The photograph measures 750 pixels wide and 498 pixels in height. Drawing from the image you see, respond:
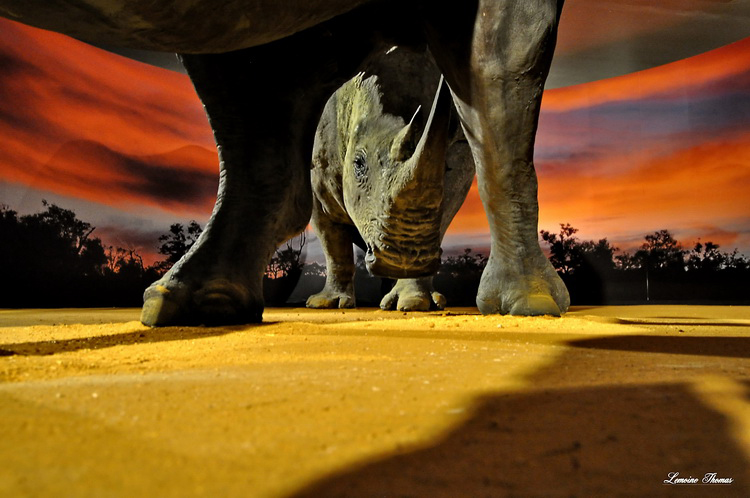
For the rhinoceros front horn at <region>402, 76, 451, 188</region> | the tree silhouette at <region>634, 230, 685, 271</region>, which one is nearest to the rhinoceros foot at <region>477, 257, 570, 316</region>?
the rhinoceros front horn at <region>402, 76, 451, 188</region>

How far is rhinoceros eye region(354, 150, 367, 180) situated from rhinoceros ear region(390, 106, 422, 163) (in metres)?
0.35

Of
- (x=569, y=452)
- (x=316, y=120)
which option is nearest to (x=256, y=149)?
(x=316, y=120)

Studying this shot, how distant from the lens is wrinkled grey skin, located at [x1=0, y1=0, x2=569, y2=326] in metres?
1.91

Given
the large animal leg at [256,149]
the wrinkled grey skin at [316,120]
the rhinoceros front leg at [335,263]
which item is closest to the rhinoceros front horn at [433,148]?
the wrinkled grey skin at [316,120]

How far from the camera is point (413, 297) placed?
154 inches

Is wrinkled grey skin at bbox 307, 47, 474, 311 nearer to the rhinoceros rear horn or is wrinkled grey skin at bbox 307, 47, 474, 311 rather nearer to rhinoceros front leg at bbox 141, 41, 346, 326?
the rhinoceros rear horn

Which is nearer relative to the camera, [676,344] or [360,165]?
[676,344]

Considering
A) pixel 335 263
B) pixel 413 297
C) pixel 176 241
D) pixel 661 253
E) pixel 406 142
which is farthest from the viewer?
pixel 661 253

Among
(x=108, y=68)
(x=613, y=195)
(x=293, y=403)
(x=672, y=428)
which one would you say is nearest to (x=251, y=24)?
(x=293, y=403)

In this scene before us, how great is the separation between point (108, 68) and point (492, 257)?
26.0 ft

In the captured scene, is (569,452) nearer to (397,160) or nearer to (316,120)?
(316,120)

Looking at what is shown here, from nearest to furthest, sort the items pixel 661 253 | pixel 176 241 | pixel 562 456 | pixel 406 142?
pixel 562 456 < pixel 406 142 < pixel 176 241 < pixel 661 253

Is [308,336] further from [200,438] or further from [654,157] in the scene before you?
[654,157]

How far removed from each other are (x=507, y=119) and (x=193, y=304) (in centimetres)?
108
